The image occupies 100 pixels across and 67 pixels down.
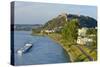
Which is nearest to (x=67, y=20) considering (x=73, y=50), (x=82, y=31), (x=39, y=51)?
(x=82, y=31)

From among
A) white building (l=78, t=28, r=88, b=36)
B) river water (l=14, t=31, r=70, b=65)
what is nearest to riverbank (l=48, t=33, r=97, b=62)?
river water (l=14, t=31, r=70, b=65)

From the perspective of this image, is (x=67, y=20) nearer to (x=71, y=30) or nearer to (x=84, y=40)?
(x=71, y=30)

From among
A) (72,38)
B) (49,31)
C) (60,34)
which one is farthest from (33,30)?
(72,38)
